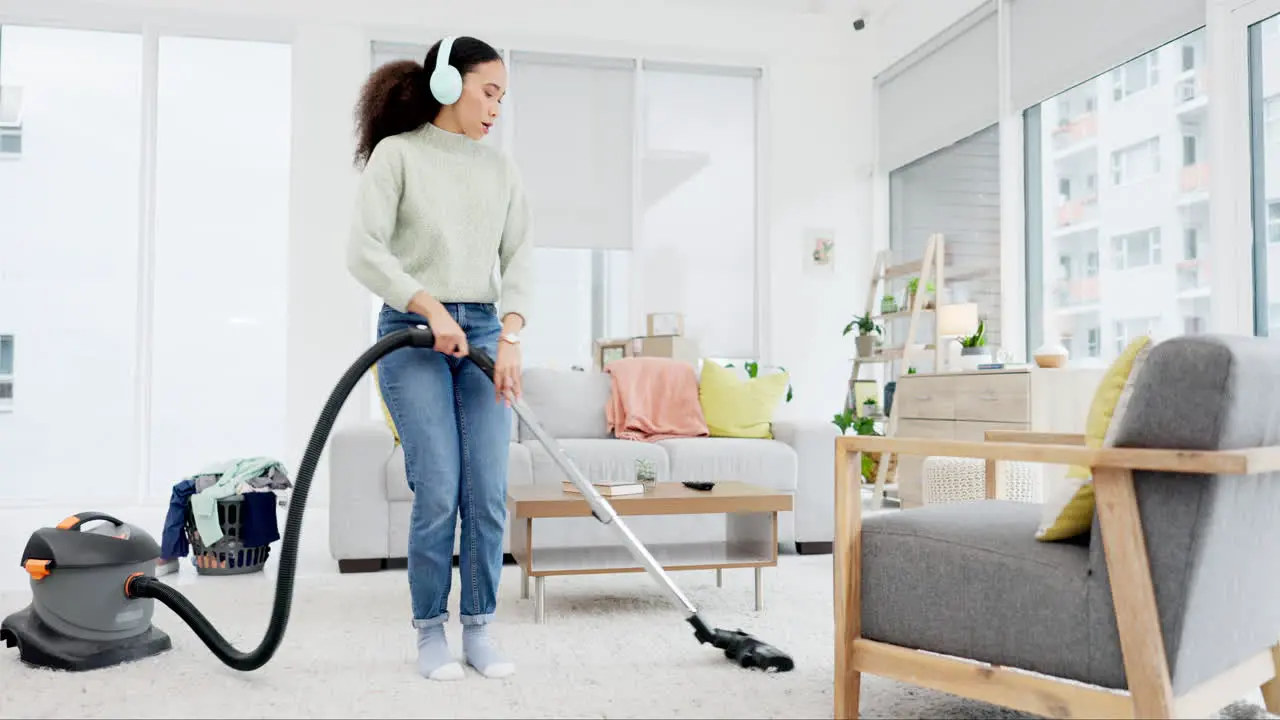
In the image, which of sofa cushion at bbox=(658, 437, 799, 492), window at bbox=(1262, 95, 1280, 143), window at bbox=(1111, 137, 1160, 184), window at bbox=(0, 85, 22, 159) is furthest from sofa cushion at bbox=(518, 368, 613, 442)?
window at bbox=(0, 85, 22, 159)

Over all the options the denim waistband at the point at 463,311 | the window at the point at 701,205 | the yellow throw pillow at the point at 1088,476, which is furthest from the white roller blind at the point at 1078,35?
the denim waistband at the point at 463,311

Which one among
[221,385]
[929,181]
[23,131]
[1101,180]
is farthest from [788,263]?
[23,131]

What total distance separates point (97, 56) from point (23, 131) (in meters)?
0.62

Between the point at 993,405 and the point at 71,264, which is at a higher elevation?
the point at 71,264

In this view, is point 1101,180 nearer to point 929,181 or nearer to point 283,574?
point 929,181

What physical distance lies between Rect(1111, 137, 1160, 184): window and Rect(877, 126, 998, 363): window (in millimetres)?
488

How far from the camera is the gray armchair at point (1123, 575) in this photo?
1.36m

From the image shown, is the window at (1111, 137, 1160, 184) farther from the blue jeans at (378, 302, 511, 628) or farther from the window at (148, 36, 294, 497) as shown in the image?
the window at (148, 36, 294, 497)

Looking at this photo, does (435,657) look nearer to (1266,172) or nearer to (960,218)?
(1266,172)

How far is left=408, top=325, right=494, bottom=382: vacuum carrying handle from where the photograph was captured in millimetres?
1883

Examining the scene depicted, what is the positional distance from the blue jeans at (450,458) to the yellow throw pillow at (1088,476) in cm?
114

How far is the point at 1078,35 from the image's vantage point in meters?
4.61

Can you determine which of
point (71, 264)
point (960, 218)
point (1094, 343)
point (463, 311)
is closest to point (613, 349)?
point (960, 218)

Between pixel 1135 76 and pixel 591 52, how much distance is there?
3.34 m
